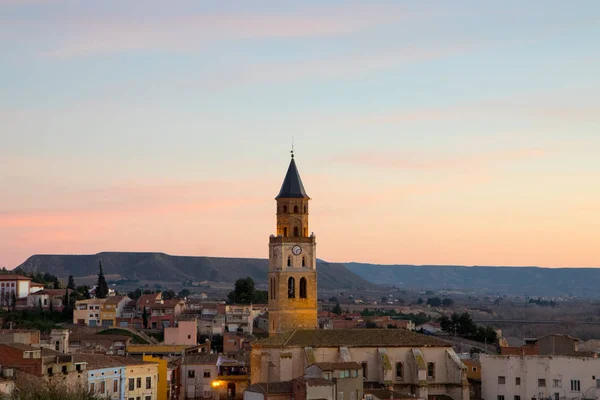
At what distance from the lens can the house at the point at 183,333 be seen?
348 ft

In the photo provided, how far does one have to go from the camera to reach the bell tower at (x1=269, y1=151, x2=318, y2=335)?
76.2 m

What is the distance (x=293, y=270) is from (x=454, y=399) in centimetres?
1435

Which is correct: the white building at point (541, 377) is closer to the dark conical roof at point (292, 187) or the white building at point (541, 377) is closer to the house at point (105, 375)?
the dark conical roof at point (292, 187)

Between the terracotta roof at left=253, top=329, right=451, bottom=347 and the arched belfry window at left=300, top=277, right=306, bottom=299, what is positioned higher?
the arched belfry window at left=300, top=277, right=306, bottom=299

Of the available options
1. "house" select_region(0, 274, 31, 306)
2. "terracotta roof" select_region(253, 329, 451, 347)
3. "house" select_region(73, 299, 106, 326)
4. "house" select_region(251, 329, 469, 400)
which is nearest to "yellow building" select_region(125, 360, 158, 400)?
"house" select_region(251, 329, 469, 400)

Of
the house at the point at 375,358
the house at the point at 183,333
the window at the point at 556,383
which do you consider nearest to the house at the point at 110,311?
the house at the point at 183,333

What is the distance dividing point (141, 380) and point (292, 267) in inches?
573

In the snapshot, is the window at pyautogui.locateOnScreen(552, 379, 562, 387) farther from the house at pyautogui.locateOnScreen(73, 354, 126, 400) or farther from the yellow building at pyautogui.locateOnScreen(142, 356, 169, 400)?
the house at pyautogui.locateOnScreen(73, 354, 126, 400)

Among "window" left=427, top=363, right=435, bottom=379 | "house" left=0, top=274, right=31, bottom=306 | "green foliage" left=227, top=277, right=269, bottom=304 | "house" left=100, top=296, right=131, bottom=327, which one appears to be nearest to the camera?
"window" left=427, top=363, right=435, bottom=379

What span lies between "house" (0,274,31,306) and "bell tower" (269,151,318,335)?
6160 centimetres

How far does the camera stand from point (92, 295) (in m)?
142

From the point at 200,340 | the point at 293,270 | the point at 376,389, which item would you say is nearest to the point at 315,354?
the point at 376,389

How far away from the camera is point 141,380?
66438mm

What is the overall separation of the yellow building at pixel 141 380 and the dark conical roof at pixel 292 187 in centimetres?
1504
